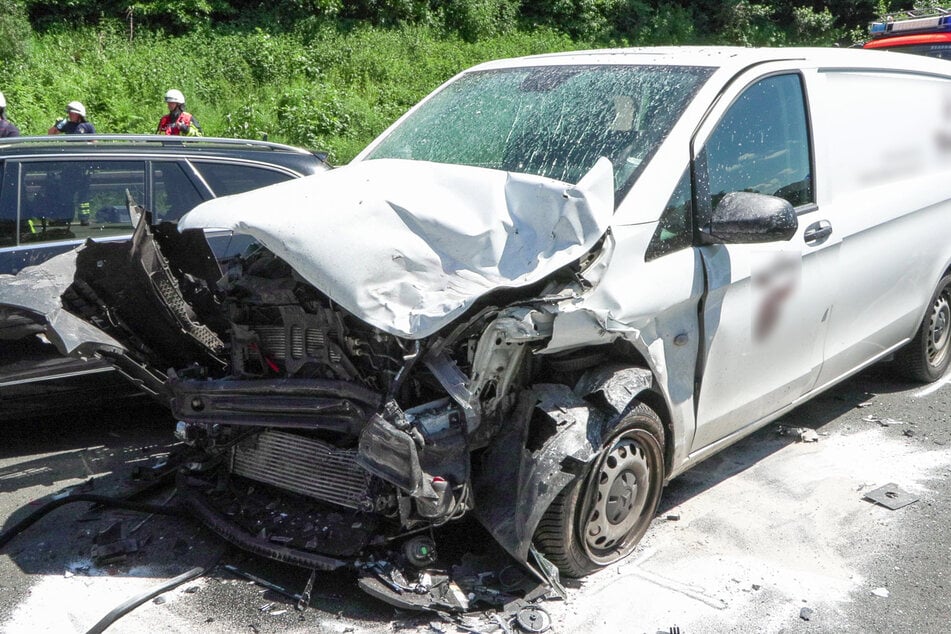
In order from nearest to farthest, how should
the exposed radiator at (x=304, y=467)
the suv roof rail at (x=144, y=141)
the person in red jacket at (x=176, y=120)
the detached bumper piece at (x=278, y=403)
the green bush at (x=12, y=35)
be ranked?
the detached bumper piece at (x=278, y=403), the exposed radiator at (x=304, y=467), the suv roof rail at (x=144, y=141), the person in red jacket at (x=176, y=120), the green bush at (x=12, y=35)

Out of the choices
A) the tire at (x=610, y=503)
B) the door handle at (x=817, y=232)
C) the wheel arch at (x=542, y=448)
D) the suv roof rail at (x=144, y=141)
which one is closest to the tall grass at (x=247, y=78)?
the suv roof rail at (x=144, y=141)

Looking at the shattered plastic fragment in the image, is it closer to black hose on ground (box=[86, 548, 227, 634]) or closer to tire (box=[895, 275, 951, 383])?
tire (box=[895, 275, 951, 383])

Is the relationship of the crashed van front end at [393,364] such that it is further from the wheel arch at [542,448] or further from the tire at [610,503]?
the tire at [610,503]

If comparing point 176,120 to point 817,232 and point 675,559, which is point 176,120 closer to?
point 817,232

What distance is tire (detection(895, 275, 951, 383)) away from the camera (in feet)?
19.6

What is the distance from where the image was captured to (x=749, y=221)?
3.77m

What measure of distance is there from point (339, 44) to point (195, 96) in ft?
12.8

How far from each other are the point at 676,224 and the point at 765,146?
82 cm

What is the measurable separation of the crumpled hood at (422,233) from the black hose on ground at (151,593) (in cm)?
137

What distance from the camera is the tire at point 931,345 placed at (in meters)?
5.96

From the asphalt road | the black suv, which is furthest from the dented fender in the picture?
the black suv

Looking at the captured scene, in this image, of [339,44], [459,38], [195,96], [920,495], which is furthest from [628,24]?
[920,495]

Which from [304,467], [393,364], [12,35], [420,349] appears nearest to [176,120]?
[12,35]

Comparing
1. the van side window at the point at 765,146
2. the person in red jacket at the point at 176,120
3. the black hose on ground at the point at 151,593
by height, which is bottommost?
the black hose on ground at the point at 151,593
